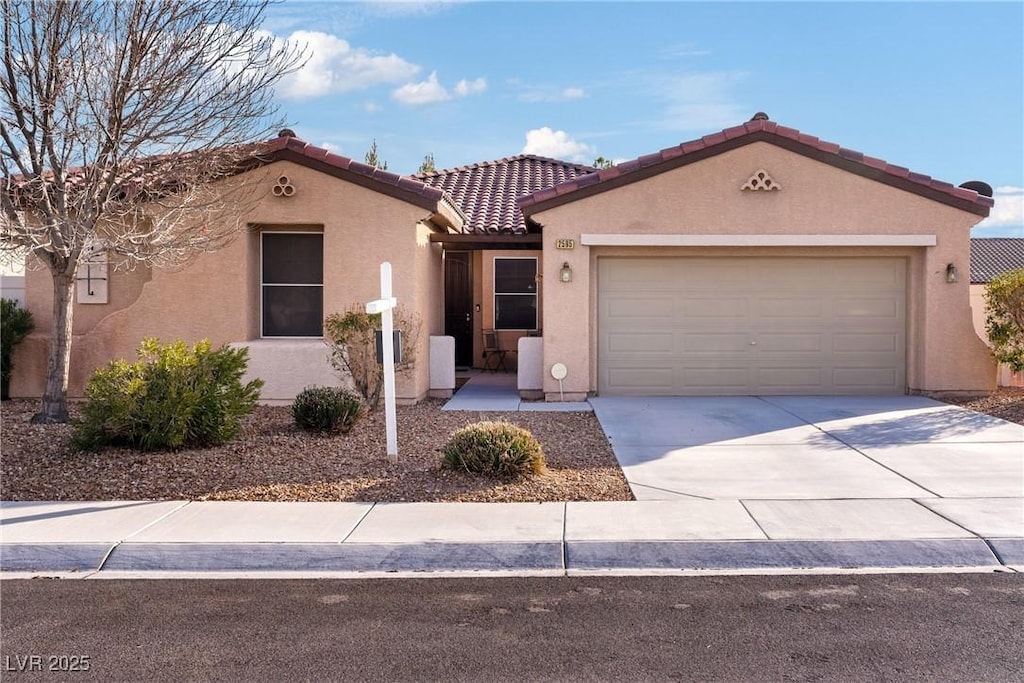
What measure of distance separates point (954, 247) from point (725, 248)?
3.45 metres

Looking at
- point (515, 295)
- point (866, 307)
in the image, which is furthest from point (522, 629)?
point (515, 295)

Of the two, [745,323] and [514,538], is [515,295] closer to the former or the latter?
[745,323]

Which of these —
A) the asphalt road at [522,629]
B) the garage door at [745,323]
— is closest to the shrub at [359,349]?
the garage door at [745,323]

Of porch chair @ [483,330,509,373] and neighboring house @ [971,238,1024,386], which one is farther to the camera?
neighboring house @ [971,238,1024,386]

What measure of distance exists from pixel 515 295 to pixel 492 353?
1.34m

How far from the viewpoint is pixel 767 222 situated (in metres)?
13.9

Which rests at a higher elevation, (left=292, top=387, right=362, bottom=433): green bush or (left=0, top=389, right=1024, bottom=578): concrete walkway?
(left=292, top=387, right=362, bottom=433): green bush

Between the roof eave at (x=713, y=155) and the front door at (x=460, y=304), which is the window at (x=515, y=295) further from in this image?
the roof eave at (x=713, y=155)

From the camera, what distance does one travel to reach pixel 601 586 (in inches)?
237

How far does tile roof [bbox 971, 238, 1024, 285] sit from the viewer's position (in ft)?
105

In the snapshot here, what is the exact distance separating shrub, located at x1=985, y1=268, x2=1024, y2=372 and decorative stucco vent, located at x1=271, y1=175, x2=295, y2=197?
34.9 ft

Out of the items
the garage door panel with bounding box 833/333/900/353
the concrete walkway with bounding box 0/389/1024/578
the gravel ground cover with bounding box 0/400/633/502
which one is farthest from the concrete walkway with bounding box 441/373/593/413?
the garage door panel with bounding box 833/333/900/353

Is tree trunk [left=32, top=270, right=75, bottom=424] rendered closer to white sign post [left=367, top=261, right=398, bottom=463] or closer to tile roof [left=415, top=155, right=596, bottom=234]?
white sign post [left=367, top=261, right=398, bottom=463]

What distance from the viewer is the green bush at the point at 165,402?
9188 millimetres
